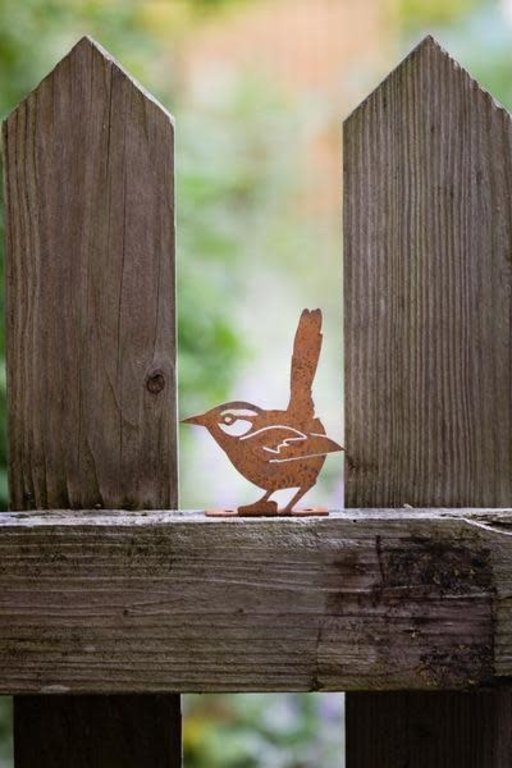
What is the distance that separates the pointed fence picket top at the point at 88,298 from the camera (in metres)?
1.32

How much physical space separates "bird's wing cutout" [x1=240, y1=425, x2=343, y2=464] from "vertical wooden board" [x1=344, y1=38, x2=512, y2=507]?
0.08 m

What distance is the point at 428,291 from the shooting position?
134 cm

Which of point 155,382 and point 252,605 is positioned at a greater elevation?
point 155,382

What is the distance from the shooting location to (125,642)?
4.09 feet

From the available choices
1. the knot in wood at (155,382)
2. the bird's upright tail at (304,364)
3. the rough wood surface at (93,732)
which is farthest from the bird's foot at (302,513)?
the rough wood surface at (93,732)

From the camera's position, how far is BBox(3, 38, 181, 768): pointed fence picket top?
132cm

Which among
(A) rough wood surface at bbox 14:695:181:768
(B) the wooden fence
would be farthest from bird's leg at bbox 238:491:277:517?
(A) rough wood surface at bbox 14:695:181:768

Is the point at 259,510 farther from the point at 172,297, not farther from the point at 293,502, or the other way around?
the point at 172,297

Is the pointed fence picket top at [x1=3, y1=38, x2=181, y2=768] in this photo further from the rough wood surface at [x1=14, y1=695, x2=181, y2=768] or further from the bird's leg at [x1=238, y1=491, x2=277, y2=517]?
the rough wood surface at [x1=14, y1=695, x2=181, y2=768]

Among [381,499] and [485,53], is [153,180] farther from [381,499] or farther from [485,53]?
[485,53]

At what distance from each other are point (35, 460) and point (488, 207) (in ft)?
2.09

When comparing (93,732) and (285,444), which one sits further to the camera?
(93,732)

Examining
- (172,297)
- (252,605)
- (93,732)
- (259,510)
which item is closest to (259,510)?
(259,510)

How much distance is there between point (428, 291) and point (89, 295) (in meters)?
0.42
